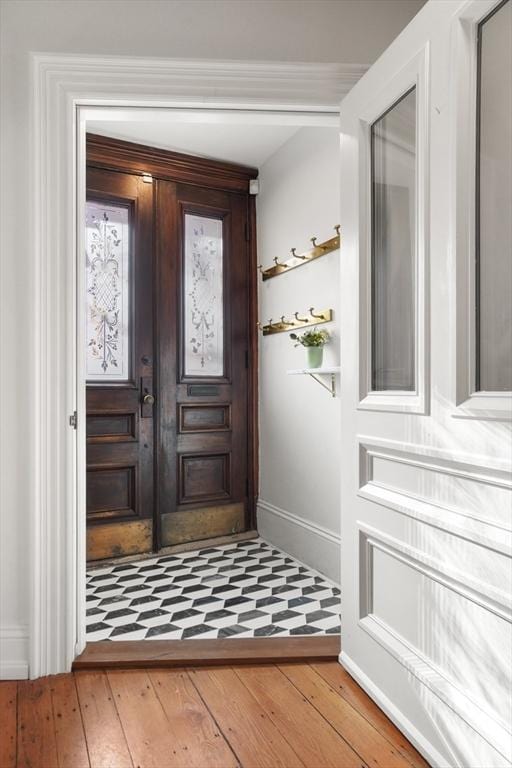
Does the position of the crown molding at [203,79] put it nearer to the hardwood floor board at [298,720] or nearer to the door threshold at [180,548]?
the hardwood floor board at [298,720]

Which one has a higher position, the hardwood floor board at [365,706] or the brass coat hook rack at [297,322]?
the brass coat hook rack at [297,322]

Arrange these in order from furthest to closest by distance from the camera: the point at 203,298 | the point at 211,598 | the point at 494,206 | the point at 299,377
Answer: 1. the point at 203,298
2. the point at 299,377
3. the point at 211,598
4. the point at 494,206

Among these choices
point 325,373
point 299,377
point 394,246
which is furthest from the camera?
point 299,377

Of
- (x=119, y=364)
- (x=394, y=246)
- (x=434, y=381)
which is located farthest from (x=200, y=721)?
(x=119, y=364)

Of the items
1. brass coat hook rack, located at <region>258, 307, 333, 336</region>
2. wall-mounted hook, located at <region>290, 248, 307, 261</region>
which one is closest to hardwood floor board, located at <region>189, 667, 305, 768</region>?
brass coat hook rack, located at <region>258, 307, 333, 336</region>

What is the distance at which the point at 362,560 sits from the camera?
204cm

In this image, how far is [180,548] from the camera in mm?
4078

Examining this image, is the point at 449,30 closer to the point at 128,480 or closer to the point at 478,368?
the point at 478,368

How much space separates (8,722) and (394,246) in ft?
6.26

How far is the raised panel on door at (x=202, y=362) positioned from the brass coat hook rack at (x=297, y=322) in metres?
0.29

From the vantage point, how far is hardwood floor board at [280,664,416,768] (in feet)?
5.42

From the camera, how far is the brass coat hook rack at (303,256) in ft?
10.8

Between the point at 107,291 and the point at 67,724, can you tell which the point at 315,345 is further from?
the point at 67,724

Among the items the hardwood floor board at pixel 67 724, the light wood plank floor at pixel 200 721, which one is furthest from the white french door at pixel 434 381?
the hardwood floor board at pixel 67 724
